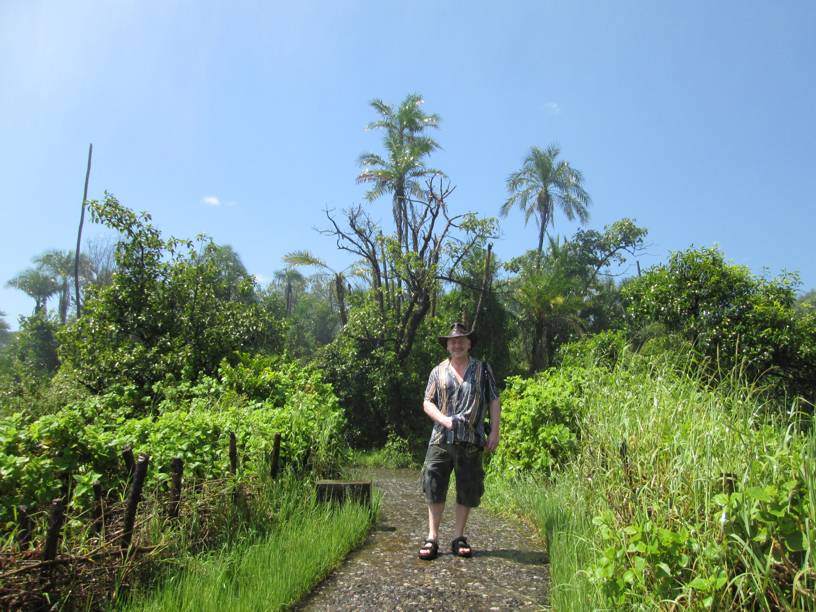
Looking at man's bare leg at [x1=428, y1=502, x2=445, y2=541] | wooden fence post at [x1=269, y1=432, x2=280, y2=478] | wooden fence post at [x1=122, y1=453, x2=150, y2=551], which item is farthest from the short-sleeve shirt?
wooden fence post at [x1=122, y1=453, x2=150, y2=551]

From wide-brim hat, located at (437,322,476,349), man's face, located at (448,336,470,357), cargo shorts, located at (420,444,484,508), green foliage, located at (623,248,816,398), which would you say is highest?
green foliage, located at (623,248,816,398)

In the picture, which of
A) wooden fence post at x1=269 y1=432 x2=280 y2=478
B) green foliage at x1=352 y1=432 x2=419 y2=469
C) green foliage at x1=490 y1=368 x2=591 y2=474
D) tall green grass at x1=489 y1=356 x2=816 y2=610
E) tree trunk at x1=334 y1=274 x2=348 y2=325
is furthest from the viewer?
tree trunk at x1=334 y1=274 x2=348 y2=325

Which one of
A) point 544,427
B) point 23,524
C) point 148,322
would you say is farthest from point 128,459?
point 148,322

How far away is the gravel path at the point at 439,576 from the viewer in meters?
3.38

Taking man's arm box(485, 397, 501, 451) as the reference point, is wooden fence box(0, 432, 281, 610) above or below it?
below

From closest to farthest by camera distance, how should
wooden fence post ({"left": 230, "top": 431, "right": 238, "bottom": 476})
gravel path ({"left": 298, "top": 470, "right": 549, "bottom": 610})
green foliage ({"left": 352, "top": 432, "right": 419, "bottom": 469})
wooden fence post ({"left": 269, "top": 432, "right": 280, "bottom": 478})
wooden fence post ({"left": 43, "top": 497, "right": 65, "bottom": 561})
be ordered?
wooden fence post ({"left": 43, "top": 497, "right": 65, "bottom": 561})
gravel path ({"left": 298, "top": 470, "right": 549, "bottom": 610})
wooden fence post ({"left": 230, "top": 431, "right": 238, "bottom": 476})
wooden fence post ({"left": 269, "top": 432, "right": 280, "bottom": 478})
green foliage ({"left": 352, "top": 432, "right": 419, "bottom": 469})

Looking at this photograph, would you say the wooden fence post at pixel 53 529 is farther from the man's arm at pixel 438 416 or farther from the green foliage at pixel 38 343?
the green foliage at pixel 38 343

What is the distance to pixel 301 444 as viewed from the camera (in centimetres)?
561

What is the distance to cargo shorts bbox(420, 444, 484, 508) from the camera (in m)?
4.06

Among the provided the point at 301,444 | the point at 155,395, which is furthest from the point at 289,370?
the point at 301,444

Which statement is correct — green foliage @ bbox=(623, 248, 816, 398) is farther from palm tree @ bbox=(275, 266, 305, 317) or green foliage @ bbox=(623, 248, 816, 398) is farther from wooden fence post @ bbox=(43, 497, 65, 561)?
palm tree @ bbox=(275, 266, 305, 317)

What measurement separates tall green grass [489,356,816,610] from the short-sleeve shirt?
864 mm

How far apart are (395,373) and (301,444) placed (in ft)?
32.2

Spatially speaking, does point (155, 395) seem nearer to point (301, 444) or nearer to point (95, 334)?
point (95, 334)
